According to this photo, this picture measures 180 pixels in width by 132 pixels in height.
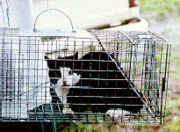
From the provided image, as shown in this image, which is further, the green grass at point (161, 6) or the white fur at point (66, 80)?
the green grass at point (161, 6)

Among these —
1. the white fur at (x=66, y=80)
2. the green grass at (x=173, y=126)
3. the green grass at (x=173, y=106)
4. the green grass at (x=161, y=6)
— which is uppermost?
the green grass at (x=161, y=6)

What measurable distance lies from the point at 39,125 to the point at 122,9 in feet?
4.86

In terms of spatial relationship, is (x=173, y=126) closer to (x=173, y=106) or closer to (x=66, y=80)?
(x=173, y=106)

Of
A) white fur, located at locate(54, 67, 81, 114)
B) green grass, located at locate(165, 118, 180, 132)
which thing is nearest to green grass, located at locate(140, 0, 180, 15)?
green grass, located at locate(165, 118, 180, 132)

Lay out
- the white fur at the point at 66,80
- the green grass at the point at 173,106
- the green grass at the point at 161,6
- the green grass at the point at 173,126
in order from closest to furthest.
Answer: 1. the white fur at the point at 66,80
2. the green grass at the point at 173,126
3. the green grass at the point at 173,106
4. the green grass at the point at 161,6

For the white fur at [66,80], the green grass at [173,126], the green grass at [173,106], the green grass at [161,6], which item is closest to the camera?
the white fur at [66,80]

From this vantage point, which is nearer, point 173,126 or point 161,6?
point 173,126

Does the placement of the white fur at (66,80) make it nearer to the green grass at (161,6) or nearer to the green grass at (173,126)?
the green grass at (173,126)

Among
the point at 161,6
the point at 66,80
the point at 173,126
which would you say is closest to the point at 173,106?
the point at 173,126

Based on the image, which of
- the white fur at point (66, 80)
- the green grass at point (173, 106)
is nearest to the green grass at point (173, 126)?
the green grass at point (173, 106)

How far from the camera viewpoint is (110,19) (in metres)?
2.39

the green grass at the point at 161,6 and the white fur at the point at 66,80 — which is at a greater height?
the green grass at the point at 161,6

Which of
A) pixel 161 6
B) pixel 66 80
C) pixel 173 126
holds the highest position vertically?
pixel 161 6

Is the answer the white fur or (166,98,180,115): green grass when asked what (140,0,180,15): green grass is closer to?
(166,98,180,115): green grass
